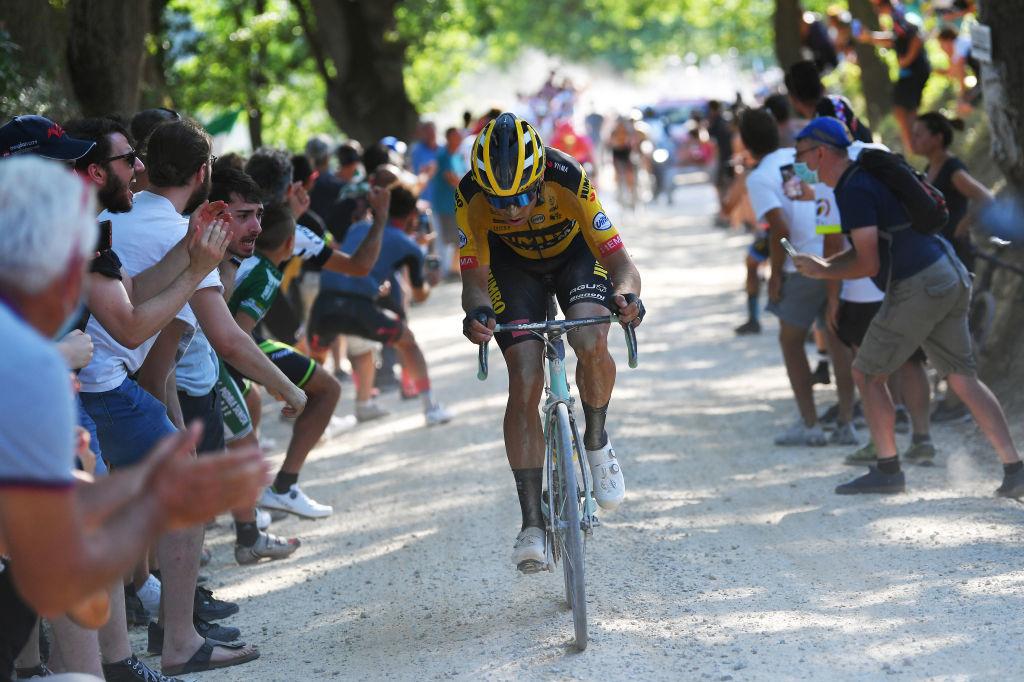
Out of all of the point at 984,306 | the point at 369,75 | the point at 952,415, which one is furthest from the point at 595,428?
the point at 369,75

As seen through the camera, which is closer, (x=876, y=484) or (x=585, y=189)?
(x=585, y=189)

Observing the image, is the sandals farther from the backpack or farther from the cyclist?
the backpack

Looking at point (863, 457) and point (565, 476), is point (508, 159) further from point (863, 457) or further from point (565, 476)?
point (863, 457)

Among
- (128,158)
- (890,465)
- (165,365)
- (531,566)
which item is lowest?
(890,465)

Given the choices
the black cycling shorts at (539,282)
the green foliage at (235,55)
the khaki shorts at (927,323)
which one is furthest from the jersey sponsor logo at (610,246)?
the green foliage at (235,55)

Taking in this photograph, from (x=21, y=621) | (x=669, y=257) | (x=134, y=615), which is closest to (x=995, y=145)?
(x=134, y=615)

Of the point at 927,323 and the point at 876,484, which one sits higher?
the point at 927,323

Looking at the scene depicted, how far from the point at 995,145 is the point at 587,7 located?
145ft

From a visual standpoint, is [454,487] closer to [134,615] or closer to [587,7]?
[134,615]

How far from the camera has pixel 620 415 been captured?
10773 mm

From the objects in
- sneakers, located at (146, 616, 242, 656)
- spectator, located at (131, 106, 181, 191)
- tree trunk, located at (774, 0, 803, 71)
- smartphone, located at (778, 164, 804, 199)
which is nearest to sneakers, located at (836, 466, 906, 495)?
smartphone, located at (778, 164, 804, 199)

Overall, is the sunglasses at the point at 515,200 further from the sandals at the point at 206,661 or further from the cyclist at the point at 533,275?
the sandals at the point at 206,661

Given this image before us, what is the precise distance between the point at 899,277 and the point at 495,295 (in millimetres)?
2484

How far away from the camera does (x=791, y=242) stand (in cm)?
930
